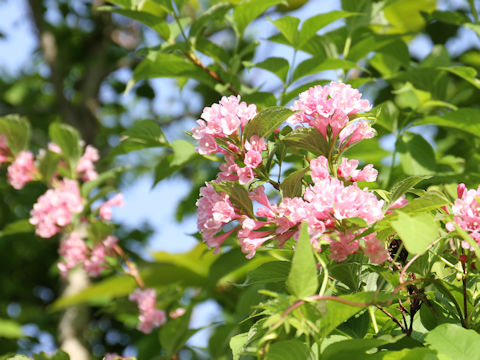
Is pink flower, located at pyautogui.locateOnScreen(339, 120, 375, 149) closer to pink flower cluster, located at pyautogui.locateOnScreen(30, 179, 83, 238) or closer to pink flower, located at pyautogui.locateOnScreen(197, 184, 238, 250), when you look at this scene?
pink flower, located at pyautogui.locateOnScreen(197, 184, 238, 250)

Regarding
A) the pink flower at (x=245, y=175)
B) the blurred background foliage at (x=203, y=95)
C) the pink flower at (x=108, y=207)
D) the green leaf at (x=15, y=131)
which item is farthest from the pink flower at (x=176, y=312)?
the pink flower at (x=245, y=175)

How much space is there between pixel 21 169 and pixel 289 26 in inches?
44.2

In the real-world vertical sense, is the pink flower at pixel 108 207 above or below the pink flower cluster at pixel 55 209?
below

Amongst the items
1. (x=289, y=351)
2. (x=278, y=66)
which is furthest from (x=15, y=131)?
(x=289, y=351)

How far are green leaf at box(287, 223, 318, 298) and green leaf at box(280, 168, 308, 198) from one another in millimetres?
161

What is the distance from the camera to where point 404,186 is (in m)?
0.69

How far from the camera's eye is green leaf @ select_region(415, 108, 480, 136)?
120cm

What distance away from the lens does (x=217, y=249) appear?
763 mm

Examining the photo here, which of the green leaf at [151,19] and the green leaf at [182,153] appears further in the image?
the green leaf at [151,19]

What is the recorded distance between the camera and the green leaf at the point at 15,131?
1724 millimetres

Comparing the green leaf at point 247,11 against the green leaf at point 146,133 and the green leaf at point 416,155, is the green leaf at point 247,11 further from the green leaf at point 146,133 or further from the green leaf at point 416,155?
the green leaf at point 416,155

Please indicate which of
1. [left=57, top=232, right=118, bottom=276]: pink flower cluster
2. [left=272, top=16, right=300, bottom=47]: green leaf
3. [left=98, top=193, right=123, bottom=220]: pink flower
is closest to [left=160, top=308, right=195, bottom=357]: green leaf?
[left=272, top=16, right=300, bottom=47]: green leaf

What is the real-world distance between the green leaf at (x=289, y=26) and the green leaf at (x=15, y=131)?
969 millimetres

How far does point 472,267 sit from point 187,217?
7.83 ft
